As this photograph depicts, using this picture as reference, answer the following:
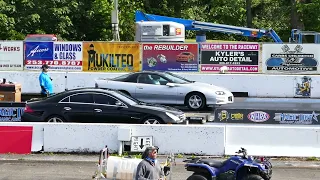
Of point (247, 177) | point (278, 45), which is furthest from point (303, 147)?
point (278, 45)

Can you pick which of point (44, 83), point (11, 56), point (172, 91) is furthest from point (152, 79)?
point (11, 56)

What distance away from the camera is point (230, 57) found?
84.7 ft

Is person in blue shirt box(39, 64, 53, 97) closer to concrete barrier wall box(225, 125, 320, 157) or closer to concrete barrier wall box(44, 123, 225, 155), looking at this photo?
concrete barrier wall box(44, 123, 225, 155)

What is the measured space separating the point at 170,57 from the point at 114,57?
2.42m

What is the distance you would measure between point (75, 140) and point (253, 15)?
31.5 metres

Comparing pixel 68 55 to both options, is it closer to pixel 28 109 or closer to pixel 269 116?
pixel 28 109

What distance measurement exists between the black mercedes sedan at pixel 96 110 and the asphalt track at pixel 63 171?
8.06ft

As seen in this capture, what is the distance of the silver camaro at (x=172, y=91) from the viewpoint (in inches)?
782

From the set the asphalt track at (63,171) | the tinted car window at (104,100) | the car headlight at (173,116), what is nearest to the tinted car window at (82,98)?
the tinted car window at (104,100)

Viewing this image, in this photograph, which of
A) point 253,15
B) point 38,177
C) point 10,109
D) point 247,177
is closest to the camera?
point 247,177

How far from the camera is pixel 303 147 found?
14695mm

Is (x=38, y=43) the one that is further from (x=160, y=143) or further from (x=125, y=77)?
(x=160, y=143)

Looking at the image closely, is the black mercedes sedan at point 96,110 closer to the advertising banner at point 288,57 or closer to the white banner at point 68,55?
the white banner at point 68,55

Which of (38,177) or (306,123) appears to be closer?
(38,177)
